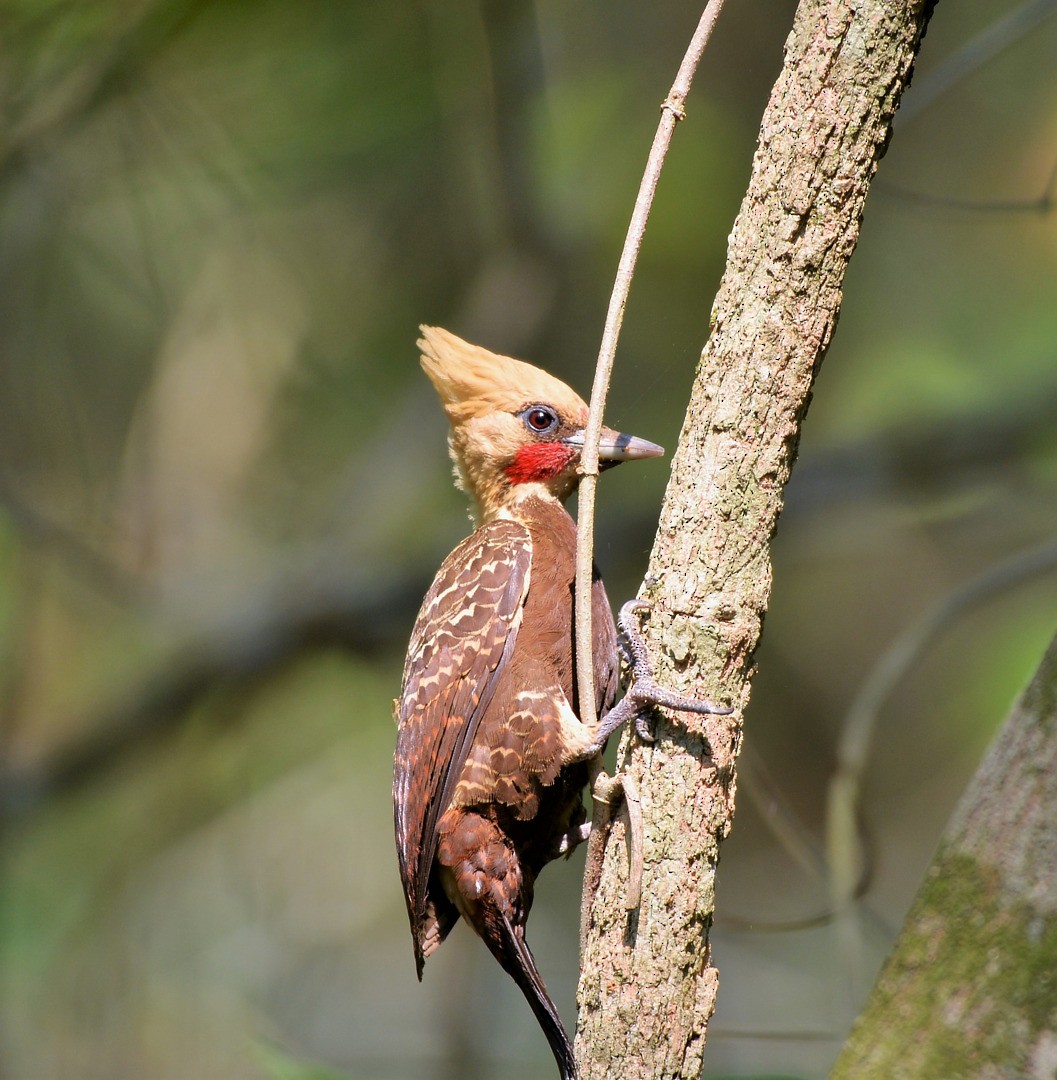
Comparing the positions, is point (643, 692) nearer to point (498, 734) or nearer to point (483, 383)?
point (498, 734)

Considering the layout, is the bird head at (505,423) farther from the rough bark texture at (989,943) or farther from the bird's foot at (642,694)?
the rough bark texture at (989,943)

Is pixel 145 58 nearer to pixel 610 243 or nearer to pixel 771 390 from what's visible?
pixel 610 243

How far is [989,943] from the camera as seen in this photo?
1528 millimetres

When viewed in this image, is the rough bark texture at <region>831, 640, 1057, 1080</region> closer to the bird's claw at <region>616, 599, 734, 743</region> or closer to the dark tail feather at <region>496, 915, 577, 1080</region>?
the bird's claw at <region>616, 599, 734, 743</region>

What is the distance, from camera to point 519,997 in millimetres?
6398

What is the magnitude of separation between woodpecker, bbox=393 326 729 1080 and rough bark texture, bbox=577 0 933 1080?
0.71 meters

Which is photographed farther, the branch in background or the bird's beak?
the branch in background

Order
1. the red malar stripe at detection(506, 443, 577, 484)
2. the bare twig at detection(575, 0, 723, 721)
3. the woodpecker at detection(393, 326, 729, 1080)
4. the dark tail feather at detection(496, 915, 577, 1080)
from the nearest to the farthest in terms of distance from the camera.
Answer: the bare twig at detection(575, 0, 723, 721)
the dark tail feather at detection(496, 915, 577, 1080)
the woodpecker at detection(393, 326, 729, 1080)
the red malar stripe at detection(506, 443, 577, 484)

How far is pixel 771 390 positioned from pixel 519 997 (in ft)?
16.7

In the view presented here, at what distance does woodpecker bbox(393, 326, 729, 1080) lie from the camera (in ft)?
9.91

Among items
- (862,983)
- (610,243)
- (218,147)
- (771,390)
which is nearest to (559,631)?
(771,390)

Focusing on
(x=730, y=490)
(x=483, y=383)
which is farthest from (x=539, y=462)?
(x=730, y=490)

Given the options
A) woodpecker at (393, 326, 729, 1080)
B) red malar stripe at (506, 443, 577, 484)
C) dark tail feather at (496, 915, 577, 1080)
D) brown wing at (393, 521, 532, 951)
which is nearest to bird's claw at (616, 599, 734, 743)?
woodpecker at (393, 326, 729, 1080)

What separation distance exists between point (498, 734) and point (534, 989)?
2.08 feet
